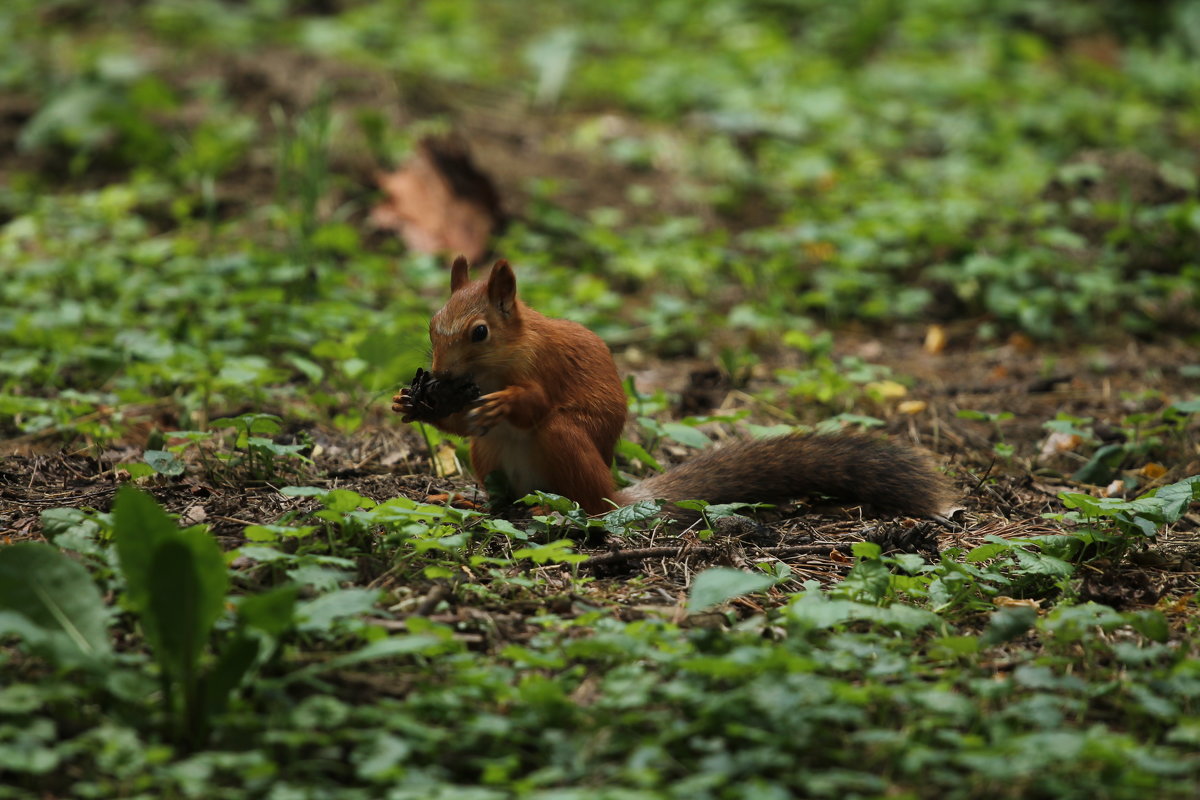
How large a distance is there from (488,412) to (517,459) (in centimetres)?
22

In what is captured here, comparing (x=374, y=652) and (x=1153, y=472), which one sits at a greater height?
(x=374, y=652)

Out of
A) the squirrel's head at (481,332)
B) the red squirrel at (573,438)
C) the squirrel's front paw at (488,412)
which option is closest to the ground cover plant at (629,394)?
the red squirrel at (573,438)

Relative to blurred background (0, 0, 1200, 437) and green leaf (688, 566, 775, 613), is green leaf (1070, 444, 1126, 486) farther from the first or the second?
green leaf (688, 566, 775, 613)

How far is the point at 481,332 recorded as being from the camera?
9.64 feet

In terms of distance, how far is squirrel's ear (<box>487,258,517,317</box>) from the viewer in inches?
115

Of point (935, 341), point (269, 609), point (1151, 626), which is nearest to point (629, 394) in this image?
point (935, 341)

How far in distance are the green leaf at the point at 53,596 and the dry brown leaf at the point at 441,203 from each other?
3.62 meters

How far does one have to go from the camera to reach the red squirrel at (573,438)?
2943mm

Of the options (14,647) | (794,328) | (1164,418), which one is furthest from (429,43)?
(14,647)

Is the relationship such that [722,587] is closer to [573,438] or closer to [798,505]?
[573,438]

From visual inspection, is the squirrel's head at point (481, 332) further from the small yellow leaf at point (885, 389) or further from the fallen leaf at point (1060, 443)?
the fallen leaf at point (1060, 443)

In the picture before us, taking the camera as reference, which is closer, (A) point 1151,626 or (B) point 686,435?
(A) point 1151,626

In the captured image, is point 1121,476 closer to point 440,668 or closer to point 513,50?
point 440,668

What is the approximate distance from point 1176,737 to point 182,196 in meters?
5.19
